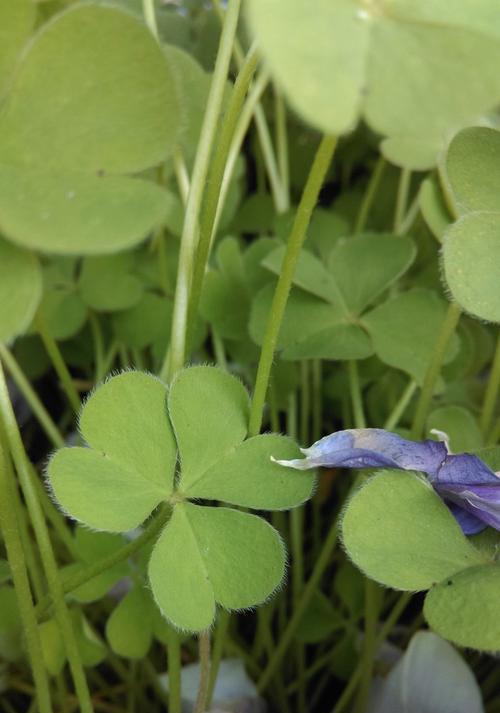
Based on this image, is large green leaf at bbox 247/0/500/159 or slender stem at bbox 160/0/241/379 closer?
Result: large green leaf at bbox 247/0/500/159

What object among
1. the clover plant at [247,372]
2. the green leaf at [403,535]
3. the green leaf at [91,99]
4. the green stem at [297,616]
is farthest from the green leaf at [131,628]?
the green leaf at [91,99]

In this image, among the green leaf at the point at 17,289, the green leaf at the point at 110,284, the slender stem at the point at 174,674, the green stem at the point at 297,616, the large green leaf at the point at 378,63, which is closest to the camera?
the large green leaf at the point at 378,63

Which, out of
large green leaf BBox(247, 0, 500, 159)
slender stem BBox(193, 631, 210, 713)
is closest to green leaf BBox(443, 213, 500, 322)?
large green leaf BBox(247, 0, 500, 159)

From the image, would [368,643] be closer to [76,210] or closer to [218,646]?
[218,646]

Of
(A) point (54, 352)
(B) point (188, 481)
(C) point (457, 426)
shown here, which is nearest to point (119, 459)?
(B) point (188, 481)

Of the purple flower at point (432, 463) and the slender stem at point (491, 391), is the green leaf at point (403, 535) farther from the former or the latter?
the slender stem at point (491, 391)

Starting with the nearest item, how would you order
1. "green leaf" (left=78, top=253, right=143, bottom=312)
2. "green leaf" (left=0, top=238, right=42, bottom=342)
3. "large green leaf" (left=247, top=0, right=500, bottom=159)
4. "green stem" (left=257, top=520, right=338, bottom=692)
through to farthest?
"large green leaf" (left=247, top=0, right=500, bottom=159) < "green leaf" (left=0, top=238, right=42, bottom=342) < "green stem" (left=257, top=520, right=338, bottom=692) < "green leaf" (left=78, top=253, right=143, bottom=312)

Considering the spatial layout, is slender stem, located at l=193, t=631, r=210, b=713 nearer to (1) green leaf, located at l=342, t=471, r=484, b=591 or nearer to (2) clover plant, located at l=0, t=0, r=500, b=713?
(2) clover plant, located at l=0, t=0, r=500, b=713
